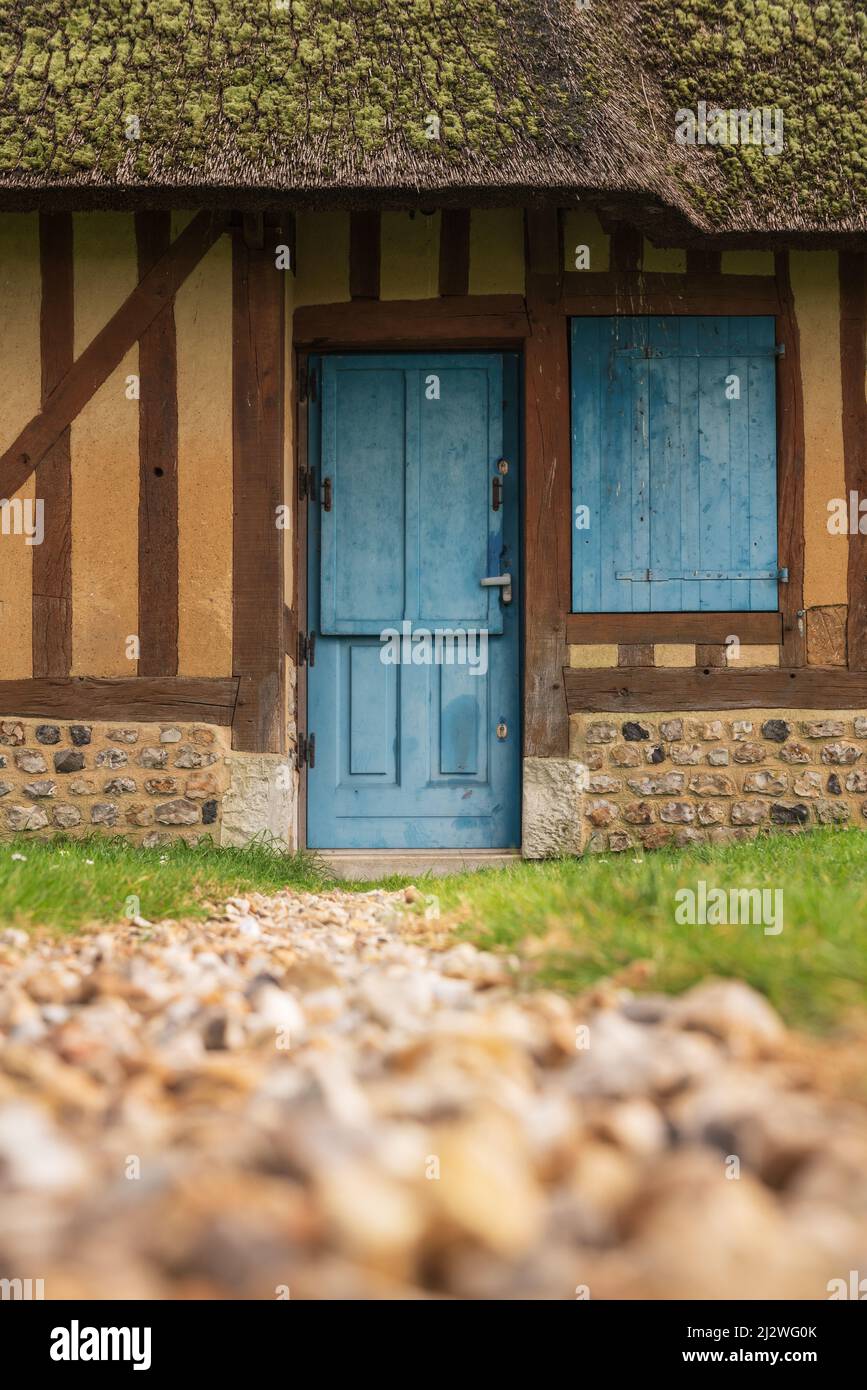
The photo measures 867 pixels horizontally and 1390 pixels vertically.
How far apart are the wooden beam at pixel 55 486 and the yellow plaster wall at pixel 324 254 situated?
3.84ft

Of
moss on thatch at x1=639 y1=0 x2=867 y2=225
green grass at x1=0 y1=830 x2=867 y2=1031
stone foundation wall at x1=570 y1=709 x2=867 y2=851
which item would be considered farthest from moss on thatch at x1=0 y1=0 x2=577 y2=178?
green grass at x1=0 y1=830 x2=867 y2=1031

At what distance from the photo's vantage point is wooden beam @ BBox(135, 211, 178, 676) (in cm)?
534

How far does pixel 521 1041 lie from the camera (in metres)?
1.71

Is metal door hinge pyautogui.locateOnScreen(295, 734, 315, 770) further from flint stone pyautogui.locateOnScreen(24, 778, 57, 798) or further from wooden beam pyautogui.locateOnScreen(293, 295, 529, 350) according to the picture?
wooden beam pyautogui.locateOnScreen(293, 295, 529, 350)

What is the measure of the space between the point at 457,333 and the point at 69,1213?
5106 millimetres

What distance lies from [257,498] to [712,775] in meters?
2.69

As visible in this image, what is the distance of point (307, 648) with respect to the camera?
5.83m

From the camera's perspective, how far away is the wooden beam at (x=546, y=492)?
5.54 metres

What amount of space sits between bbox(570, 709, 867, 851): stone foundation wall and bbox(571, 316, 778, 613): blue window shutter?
63cm

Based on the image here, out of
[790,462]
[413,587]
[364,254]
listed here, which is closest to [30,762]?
[413,587]

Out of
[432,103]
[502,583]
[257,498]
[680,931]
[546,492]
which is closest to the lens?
[680,931]

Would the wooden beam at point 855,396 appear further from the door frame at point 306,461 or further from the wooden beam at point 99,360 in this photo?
the wooden beam at point 99,360

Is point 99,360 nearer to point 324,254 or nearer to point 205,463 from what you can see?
point 205,463

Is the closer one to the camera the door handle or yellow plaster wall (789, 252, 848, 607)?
yellow plaster wall (789, 252, 848, 607)
